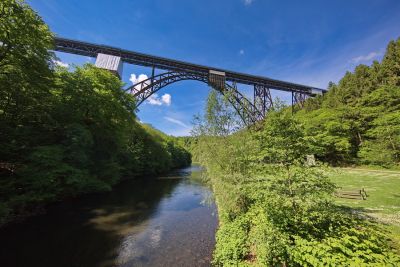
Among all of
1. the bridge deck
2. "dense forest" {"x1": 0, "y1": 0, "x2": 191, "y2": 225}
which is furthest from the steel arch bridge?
"dense forest" {"x1": 0, "y1": 0, "x2": 191, "y2": 225}

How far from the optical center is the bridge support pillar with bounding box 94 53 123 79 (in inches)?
1014

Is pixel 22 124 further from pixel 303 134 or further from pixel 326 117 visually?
pixel 326 117

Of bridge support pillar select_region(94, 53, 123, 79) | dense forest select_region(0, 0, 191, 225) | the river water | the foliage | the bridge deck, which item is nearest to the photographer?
the foliage

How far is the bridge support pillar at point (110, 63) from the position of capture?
2577 cm

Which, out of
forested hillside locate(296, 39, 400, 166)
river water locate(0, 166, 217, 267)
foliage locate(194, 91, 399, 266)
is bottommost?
river water locate(0, 166, 217, 267)

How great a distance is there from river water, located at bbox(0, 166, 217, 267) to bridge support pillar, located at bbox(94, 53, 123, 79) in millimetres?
16446

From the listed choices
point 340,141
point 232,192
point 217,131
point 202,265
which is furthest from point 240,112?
point 340,141

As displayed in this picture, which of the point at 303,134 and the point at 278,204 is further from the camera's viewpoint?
the point at 278,204

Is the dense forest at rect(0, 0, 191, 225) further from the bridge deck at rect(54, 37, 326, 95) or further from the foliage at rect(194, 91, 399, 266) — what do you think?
the bridge deck at rect(54, 37, 326, 95)

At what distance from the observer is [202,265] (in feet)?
24.9

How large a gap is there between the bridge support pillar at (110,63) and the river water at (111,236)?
647 inches

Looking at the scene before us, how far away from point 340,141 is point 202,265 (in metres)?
35.8

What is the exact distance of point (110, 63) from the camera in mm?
26266

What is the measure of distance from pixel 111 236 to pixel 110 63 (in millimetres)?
22251
